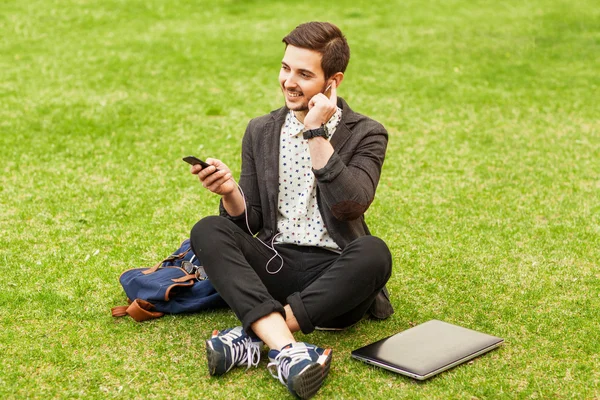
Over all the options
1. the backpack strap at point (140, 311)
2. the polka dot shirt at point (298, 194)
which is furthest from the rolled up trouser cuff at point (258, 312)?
the backpack strap at point (140, 311)

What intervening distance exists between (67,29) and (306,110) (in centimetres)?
827

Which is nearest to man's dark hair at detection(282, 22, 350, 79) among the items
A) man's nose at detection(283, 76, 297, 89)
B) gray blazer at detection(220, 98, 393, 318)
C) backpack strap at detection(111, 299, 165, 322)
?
man's nose at detection(283, 76, 297, 89)

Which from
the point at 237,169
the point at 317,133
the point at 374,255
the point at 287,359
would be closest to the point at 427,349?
the point at 374,255

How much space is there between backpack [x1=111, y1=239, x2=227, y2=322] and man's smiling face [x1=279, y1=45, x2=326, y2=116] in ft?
3.58

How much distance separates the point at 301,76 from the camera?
13.0ft

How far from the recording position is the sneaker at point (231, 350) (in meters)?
3.65

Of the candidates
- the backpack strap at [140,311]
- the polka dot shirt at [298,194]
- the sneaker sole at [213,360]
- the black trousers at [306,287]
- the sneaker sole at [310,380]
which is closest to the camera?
the sneaker sole at [310,380]

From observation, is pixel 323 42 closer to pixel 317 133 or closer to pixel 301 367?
pixel 317 133

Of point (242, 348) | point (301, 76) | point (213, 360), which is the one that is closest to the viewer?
point (213, 360)

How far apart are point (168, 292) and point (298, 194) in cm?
85

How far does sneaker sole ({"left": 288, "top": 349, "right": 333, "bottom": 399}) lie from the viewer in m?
3.40

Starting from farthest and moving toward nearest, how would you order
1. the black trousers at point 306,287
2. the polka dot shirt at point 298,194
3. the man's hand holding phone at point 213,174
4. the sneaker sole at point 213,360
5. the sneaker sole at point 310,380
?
the polka dot shirt at point 298,194 < the man's hand holding phone at point 213,174 < the black trousers at point 306,287 < the sneaker sole at point 213,360 < the sneaker sole at point 310,380

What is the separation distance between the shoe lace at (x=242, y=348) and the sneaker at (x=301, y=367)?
0.11m

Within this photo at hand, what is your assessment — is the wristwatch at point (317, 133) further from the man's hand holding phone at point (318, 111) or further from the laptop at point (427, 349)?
the laptop at point (427, 349)
